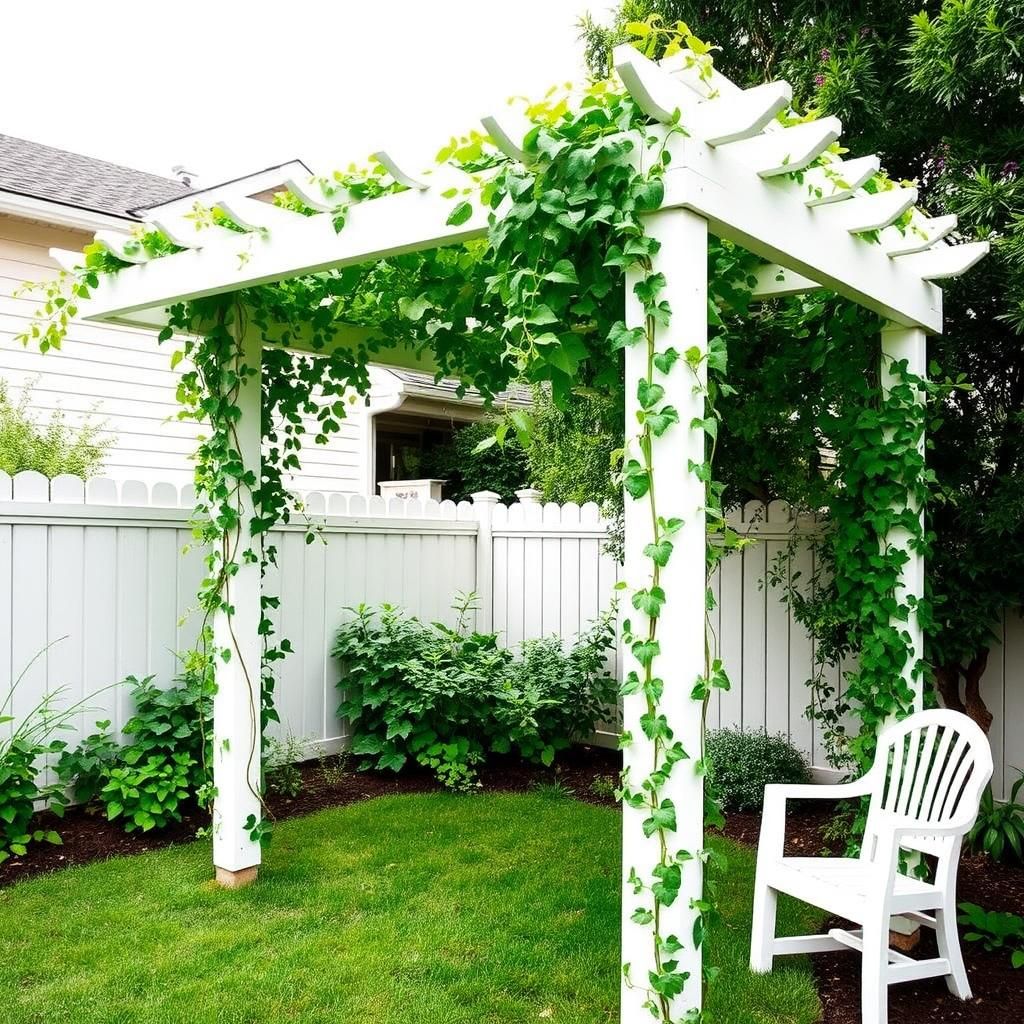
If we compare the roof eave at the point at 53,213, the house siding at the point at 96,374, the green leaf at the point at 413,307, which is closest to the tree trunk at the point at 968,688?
the green leaf at the point at 413,307

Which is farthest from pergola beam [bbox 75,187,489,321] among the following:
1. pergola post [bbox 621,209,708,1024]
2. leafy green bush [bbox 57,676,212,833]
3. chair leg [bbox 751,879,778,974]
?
chair leg [bbox 751,879,778,974]

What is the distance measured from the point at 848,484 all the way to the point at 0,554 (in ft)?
12.2

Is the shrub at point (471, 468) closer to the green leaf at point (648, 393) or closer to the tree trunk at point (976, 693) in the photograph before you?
the tree trunk at point (976, 693)

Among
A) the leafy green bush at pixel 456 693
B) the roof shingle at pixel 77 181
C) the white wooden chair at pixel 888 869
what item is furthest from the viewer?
the roof shingle at pixel 77 181

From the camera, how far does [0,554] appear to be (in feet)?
13.9

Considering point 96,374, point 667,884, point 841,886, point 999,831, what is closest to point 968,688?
point 999,831

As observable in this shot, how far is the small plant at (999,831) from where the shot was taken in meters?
3.96

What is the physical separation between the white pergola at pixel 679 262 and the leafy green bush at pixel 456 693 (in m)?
1.58

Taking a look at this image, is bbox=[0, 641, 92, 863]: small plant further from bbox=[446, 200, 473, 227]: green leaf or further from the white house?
bbox=[446, 200, 473, 227]: green leaf

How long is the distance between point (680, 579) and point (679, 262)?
749 millimetres

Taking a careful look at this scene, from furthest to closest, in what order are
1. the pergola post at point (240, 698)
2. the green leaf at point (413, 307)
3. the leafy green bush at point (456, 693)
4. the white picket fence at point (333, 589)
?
the leafy green bush at point (456, 693) → the white picket fence at point (333, 589) → the pergola post at point (240, 698) → the green leaf at point (413, 307)

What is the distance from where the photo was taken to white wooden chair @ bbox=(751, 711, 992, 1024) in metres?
2.65

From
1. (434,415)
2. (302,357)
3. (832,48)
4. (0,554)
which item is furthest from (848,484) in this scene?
(434,415)

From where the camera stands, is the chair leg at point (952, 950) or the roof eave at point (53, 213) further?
the roof eave at point (53, 213)
